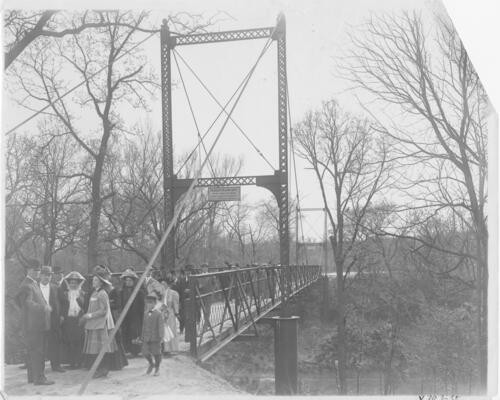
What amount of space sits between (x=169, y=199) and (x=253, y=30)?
159 inches

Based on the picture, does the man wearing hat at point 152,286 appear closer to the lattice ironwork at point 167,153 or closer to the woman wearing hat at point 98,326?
the woman wearing hat at point 98,326

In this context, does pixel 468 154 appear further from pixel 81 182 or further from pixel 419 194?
pixel 81 182

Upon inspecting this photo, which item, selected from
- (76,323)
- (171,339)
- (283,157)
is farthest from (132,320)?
(283,157)

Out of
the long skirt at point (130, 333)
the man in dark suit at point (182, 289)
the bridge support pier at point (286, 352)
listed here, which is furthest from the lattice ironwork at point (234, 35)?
the bridge support pier at point (286, 352)

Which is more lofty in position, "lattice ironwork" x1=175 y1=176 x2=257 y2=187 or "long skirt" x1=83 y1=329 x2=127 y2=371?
"lattice ironwork" x1=175 y1=176 x2=257 y2=187

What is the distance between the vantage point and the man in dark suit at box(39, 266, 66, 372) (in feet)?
17.1

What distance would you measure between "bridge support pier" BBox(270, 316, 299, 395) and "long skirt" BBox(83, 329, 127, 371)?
3994 millimetres

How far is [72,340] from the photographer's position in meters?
5.49

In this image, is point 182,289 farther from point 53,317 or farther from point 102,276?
point 53,317

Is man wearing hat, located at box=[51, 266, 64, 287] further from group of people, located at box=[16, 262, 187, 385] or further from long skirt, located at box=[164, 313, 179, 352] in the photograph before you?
long skirt, located at box=[164, 313, 179, 352]

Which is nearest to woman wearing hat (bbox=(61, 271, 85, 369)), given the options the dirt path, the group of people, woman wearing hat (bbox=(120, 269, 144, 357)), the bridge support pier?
the group of people

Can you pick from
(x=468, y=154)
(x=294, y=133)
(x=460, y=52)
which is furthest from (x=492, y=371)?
(x=294, y=133)

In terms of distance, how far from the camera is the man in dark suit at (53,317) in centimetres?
523

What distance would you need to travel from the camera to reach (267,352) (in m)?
19.2
